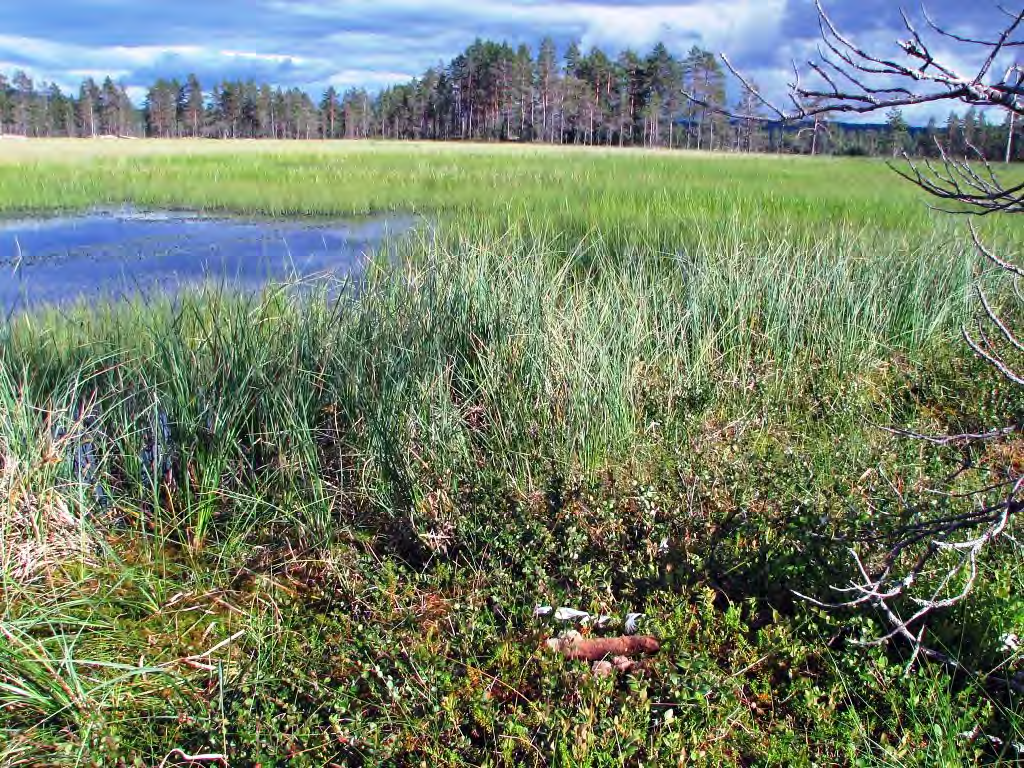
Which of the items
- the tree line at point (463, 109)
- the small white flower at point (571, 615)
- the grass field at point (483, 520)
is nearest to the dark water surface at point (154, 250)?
the grass field at point (483, 520)

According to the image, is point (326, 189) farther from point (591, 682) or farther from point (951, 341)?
point (591, 682)

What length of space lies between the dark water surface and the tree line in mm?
28783

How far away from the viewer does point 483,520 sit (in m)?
2.92

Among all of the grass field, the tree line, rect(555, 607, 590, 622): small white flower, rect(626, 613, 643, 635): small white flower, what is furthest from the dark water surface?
the tree line

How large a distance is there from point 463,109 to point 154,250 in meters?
62.0

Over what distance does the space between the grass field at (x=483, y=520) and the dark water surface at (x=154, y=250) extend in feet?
6.37

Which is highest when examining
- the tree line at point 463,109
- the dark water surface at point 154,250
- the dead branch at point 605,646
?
the tree line at point 463,109

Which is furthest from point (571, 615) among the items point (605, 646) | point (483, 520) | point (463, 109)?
point (463, 109)

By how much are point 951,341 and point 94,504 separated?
16.8ft

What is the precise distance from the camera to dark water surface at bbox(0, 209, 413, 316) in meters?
6.80

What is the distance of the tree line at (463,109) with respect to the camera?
54.4 meters

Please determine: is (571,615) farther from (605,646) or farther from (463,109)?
(463,109)

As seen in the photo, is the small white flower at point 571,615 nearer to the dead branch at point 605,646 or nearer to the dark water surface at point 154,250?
the dead branch at point 605,646

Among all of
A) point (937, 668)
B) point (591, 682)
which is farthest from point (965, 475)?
point (591, 682)
